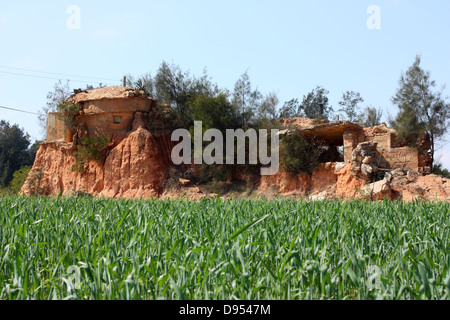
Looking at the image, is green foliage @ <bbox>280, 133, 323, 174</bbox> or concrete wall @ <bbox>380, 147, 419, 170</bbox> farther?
green foliage @ <bbox>280, 133, 323, 174</bbox>

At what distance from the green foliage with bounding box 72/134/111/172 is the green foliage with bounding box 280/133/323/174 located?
9081 millimetres

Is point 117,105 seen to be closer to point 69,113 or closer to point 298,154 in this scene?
point 69,113

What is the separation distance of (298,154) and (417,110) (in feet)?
19.3

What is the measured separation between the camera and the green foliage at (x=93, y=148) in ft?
72.4

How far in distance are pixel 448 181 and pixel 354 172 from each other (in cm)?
342

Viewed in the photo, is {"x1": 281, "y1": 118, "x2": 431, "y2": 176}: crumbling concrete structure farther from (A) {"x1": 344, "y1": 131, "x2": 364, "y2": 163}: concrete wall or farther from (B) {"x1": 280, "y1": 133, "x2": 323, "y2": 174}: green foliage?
(B) {"x1": 280, "y1": 133, "x2": 323, "y2": 174}: green foliage

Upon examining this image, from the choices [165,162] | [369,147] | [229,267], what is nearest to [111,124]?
[165,162]

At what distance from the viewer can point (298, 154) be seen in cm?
1948

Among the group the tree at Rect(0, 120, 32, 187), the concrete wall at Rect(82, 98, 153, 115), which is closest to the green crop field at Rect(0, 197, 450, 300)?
the concrete wall at Rect(82, 98, 153, 115)

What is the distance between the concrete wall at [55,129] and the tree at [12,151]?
16954mm

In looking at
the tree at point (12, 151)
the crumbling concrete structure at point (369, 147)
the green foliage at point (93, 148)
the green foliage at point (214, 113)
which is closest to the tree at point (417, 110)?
the crumbling concrete structure at point (369, 147)

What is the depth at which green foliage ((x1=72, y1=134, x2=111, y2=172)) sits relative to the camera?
72.4ft
